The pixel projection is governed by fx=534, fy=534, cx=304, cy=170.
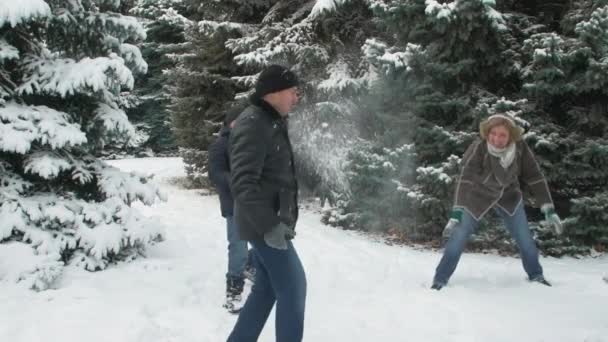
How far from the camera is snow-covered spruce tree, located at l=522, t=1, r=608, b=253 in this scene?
22.1 ft

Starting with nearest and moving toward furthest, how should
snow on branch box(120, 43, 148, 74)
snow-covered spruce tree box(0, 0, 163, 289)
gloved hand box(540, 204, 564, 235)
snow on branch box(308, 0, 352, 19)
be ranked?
snow-covered spruce tree box(0, 0, 163, 289) → gloved hand box(540, 204, 564, 235) → snow on branch box(120, 43, 148, 74) → snow on branch box(308, 0, 352, 19)

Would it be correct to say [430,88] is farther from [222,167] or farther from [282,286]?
[282,286]

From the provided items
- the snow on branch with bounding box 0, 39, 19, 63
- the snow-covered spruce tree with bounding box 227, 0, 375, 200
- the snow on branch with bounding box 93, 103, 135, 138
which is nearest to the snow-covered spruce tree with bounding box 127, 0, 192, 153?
the snow-covered spruce tree with bounding box 227, 0, 375, 200

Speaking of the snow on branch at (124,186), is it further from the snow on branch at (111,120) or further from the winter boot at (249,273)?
the winter boot at (249,273)

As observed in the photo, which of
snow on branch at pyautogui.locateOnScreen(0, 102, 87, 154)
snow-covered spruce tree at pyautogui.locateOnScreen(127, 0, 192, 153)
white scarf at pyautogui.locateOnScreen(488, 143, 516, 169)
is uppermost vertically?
white scarf at pyautogui.locateOnScreen(488, 143, 516, 169)

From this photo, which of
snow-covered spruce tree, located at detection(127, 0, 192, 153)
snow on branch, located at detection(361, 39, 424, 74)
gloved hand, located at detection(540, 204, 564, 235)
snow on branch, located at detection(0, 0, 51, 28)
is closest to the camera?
snow on branch, located at detection(0, 0, 51, 28)

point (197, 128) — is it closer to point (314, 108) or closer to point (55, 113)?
point (314, 108)

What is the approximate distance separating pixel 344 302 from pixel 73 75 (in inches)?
144

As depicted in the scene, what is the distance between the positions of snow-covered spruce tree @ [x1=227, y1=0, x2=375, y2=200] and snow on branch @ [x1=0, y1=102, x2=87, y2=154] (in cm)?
503

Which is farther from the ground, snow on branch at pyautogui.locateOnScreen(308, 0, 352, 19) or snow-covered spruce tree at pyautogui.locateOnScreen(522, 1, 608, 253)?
snow on branch at pyautogui.locateOnScreen(308, 0, 352, 19)

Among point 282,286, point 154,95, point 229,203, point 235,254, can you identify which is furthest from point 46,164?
point 154,95

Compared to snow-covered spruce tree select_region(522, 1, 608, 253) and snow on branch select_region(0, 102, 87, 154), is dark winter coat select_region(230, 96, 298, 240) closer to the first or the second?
snow on branch select_region(0, 102, 87, 154)

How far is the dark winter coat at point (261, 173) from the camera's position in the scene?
3.12 m

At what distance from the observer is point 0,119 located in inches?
211
